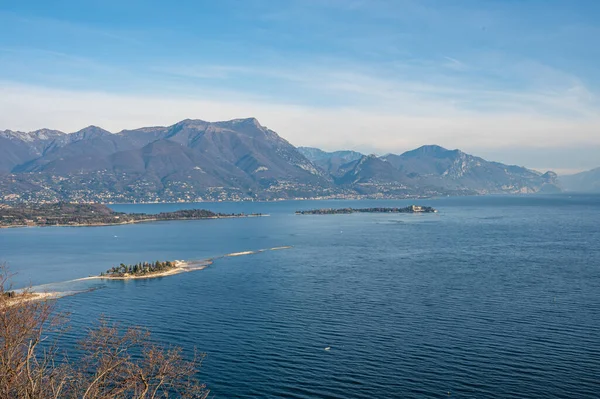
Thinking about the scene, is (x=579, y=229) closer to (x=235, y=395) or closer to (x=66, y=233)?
(x=235, y=395)

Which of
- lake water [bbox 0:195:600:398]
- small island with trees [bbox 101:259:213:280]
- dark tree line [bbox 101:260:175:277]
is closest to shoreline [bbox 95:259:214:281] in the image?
small island with trees [bbox 101:259:213:280]

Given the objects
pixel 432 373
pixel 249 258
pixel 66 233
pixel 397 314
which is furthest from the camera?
pixel 66 233

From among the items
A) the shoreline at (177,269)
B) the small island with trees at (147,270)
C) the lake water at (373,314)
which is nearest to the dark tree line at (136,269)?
the small island with trees at (147,270)

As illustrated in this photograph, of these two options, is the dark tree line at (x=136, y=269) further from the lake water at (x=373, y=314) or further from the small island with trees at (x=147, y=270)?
the lake water at (x=373, y=314)

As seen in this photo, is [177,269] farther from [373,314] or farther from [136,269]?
[373,314]

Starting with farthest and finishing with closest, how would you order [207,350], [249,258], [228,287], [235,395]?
[249,258] → [228,287] → [207,350] → [235,395]

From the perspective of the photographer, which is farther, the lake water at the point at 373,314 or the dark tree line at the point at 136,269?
the dark tree line at the point at 136,269

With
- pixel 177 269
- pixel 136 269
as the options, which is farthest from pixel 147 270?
pixel 177 269

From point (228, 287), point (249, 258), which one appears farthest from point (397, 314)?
point (249, 258)
